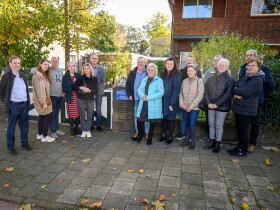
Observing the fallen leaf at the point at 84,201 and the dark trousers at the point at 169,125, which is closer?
the fallen leaf at the point at 84,201

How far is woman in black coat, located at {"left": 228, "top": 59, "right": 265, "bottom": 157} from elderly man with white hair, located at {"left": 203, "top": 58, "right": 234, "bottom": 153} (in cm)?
19

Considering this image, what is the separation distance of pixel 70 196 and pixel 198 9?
15.5 m

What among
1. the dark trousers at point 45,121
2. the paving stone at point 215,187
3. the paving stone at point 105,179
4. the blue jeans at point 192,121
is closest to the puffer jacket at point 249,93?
the blue jeans at point 192,121

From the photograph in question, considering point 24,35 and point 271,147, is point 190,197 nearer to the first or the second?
point 271,147

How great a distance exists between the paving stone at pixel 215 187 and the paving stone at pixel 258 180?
521 millimetres

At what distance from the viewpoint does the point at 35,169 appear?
12.4 ft

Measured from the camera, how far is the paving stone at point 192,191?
306 cm

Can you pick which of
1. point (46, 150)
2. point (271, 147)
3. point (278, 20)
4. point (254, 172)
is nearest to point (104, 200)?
point (46, 150)

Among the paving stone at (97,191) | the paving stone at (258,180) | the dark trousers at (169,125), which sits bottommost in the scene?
the paving stone at (97,191)

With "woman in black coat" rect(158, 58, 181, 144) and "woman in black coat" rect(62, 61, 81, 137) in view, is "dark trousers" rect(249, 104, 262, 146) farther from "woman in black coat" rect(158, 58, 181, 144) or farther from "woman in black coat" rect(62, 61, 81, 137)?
"woman in black coat" rect(62, 61, 81, 137)

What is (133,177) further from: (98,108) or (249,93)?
(98,108)

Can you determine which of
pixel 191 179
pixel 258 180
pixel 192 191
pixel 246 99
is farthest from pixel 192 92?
pixel 192 191

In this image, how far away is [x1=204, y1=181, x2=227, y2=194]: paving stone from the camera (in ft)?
10.4

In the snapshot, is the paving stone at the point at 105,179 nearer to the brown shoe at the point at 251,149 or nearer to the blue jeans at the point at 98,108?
the blue jeans at the point at 98,108
